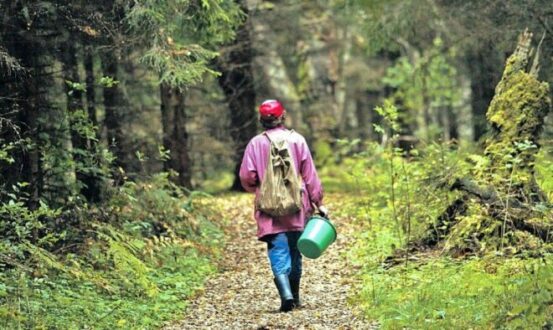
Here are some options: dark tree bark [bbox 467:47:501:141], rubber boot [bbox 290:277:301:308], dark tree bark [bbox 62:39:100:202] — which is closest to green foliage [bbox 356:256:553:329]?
rubber boot [bbox 290:277:301:308]

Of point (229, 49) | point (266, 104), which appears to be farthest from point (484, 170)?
point (229, 49)

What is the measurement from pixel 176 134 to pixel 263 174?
796cm

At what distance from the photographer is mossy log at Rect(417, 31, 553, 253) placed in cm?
880

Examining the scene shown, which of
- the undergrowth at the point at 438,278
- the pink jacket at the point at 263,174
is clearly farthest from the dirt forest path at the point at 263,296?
the pink jacket at the point at 263,174

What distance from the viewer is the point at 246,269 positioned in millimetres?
11031

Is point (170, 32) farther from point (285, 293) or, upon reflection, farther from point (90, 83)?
point (285, 293)

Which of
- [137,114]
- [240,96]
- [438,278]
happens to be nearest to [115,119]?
[137,114]

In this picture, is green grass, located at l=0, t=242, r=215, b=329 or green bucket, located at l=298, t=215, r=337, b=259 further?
green bucket, located at l=298, t=215, r=337, b=259

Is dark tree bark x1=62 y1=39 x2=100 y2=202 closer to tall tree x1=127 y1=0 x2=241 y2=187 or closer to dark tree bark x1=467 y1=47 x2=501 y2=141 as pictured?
tall tree x1=127 y1=0 x2=241 y2=187

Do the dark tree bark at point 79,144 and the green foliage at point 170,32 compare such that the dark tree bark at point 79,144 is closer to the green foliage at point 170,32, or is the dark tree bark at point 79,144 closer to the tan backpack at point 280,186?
the green foliage at point 170,32

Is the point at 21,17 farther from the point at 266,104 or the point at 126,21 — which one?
the point at 266,104

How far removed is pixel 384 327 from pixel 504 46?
8.04 metres

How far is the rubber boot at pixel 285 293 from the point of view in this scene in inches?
321

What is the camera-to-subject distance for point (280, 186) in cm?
820
